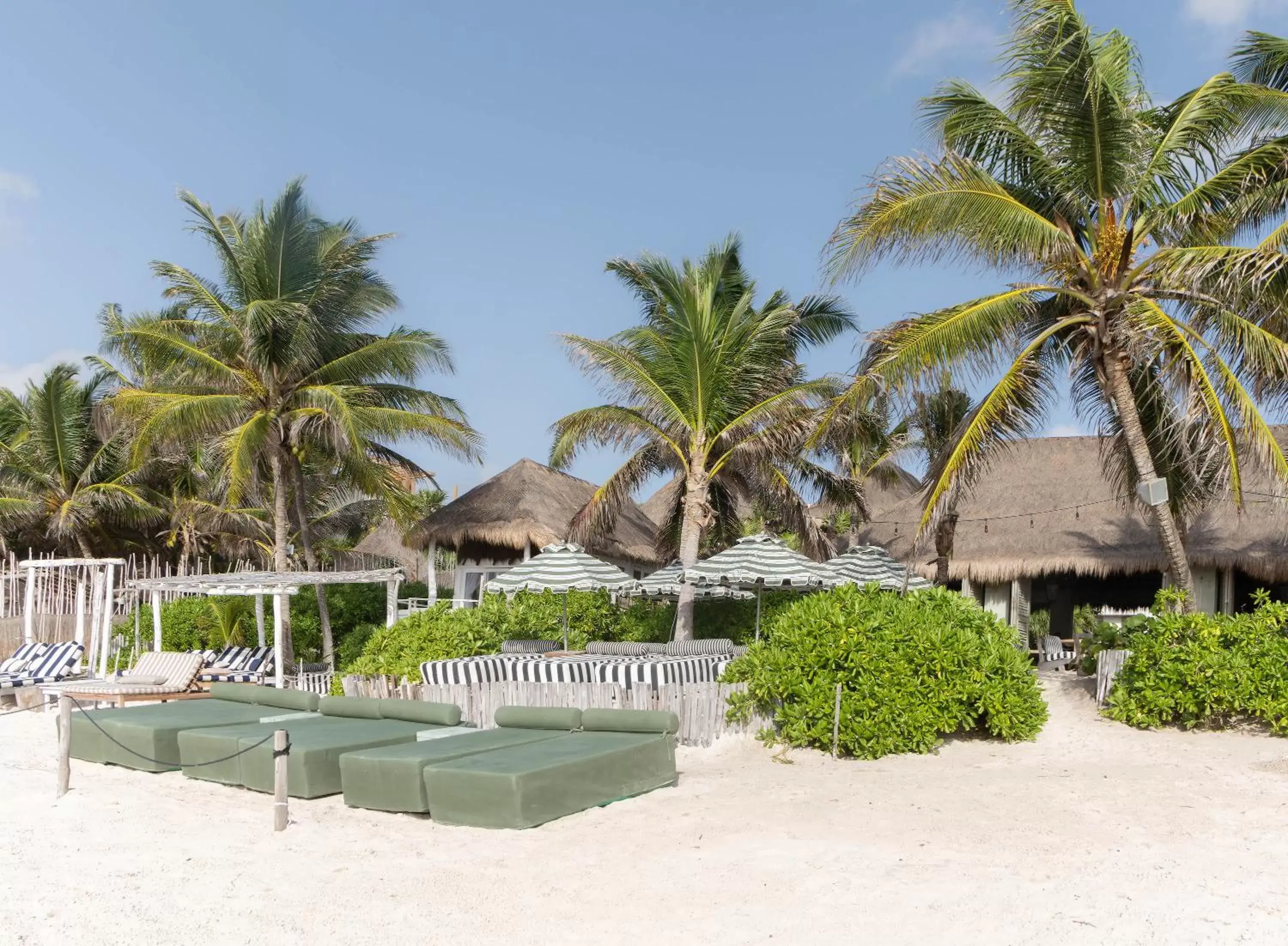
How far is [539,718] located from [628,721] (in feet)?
3.17

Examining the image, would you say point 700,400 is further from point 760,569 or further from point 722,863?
point 722,863

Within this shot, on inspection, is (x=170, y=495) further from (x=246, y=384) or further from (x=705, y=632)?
(x=705, y=632)

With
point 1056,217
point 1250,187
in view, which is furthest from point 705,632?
point 1250,187

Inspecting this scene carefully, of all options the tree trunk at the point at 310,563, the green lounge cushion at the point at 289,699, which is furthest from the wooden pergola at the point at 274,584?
the tree trunk at the point at 310,563

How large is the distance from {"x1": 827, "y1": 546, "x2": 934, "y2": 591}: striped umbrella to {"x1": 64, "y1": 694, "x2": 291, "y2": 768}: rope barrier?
6.88m

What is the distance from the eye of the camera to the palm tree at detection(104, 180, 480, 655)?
60.0 feet

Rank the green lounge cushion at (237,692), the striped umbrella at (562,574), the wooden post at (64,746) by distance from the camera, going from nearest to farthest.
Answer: the wooden post at (64,746) → the green lounge cushion at (237,692) → the striped umbrella at (562,574)

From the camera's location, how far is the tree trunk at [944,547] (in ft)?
61.2

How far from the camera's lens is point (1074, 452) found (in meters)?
22.3

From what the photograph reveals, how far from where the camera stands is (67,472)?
2616cm

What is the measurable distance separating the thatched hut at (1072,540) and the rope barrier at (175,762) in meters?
12.3

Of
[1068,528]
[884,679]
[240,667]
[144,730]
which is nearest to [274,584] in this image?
[240,667]

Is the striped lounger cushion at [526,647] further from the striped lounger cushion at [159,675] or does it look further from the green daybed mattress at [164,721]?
the striped lounger cushion at [159,675]

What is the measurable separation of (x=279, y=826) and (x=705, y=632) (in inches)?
456
